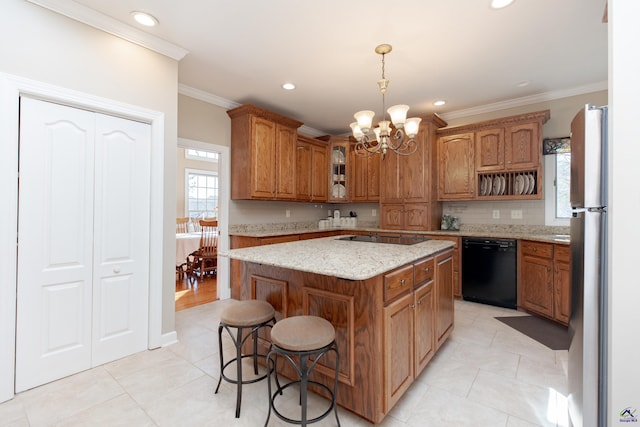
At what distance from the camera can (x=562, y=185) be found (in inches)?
146

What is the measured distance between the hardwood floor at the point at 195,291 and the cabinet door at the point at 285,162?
1830 mm

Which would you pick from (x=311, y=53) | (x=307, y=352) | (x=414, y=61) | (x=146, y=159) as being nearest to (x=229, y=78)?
(x=311, y=53)

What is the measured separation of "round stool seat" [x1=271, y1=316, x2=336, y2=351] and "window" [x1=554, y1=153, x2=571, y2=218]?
12.4 feet

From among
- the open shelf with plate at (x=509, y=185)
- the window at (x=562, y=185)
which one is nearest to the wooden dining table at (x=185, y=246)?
the open shelf with plate at (x=509, y=185)

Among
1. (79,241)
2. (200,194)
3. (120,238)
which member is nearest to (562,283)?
Answer: (120,238)

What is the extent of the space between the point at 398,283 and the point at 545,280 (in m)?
2.54

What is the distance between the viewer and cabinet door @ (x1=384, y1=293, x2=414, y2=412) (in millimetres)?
1613

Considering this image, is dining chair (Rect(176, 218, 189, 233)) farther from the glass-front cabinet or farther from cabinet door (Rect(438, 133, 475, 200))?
cabinet door (Rect(438, 133, 475, 200))

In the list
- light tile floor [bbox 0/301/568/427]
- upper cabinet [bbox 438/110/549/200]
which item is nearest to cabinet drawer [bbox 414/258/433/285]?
light tile floor [bbox 0/301/568/427]

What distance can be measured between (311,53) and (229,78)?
3.69ft

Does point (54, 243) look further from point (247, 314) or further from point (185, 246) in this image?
point (185, 246)

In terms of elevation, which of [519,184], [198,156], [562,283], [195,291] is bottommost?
[195,291]

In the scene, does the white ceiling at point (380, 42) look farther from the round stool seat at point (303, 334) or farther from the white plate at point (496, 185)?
the round stool seat at point (303, 334)

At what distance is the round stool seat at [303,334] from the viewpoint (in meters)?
1.43
